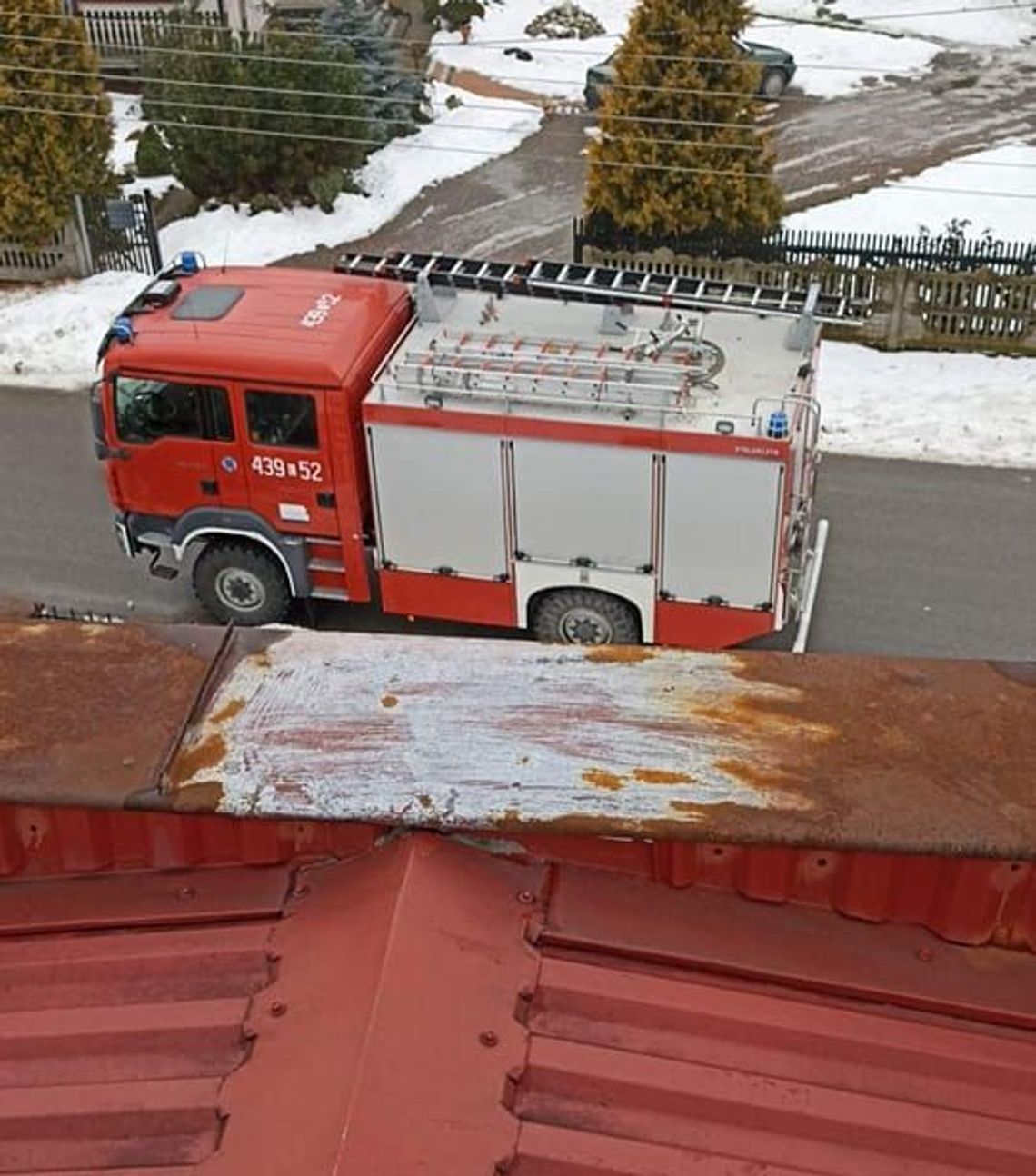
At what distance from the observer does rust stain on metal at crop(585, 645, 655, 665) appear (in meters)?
5.33

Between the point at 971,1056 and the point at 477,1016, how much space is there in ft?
5.23

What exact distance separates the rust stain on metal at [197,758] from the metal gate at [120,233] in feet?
48.7

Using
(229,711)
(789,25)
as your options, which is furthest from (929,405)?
(789,25)

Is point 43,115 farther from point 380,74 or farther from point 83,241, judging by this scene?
point 380,74

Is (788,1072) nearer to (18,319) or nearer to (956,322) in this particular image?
(956,322)

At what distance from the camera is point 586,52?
94.6ft

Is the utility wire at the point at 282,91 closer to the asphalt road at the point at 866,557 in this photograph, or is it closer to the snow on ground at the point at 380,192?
the snow on ground at the point at 380,192

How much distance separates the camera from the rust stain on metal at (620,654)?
5.33 metres

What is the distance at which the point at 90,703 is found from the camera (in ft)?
17.0

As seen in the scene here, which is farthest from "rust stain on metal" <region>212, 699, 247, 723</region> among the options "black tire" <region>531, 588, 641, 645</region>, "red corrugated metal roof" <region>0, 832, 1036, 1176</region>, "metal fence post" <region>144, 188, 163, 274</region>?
"metal fence post" <region>144, 188, 163, 274</region>

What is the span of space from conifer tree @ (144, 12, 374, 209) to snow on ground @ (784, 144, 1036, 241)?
668cm

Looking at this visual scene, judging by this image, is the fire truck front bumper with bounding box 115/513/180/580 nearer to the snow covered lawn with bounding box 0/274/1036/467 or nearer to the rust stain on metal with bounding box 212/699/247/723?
the snow covered lawn with bounding box 0/274/1036/467

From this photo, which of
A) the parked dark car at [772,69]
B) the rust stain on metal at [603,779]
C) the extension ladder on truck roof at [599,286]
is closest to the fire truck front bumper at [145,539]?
the extension ladder on truck roof at [599,286]

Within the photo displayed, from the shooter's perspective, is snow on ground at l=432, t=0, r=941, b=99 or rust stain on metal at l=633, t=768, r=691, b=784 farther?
snow on ground at l=432, t=0, r=941, b=99
